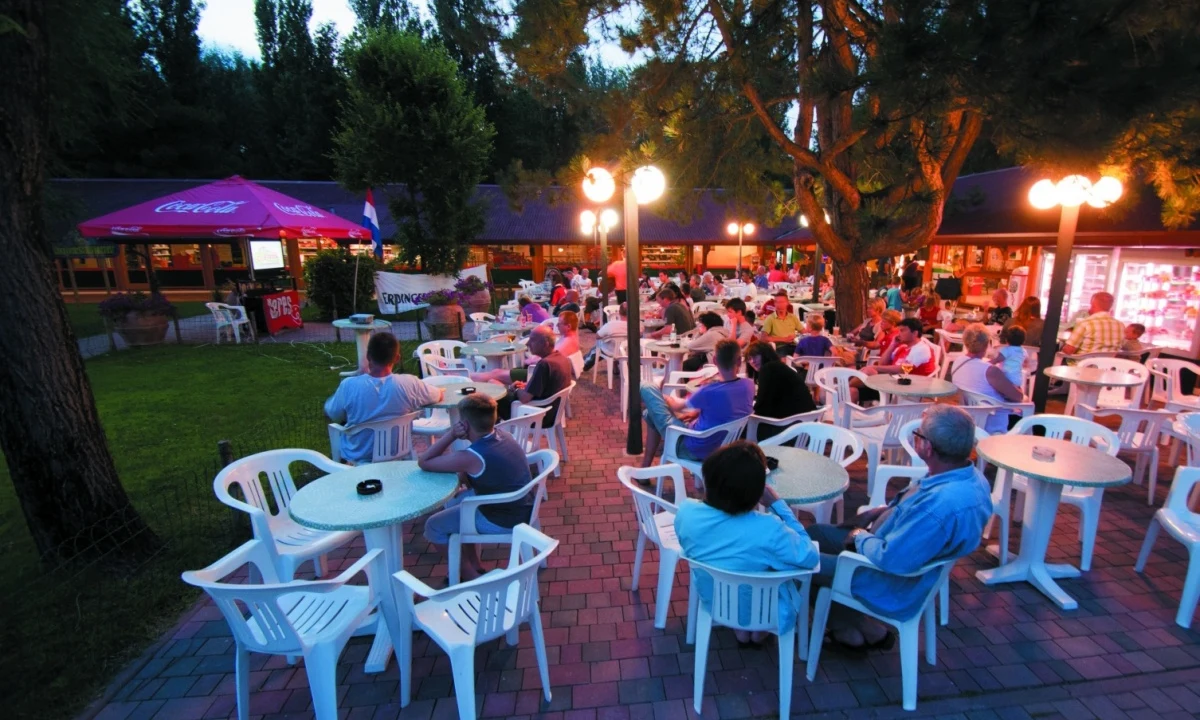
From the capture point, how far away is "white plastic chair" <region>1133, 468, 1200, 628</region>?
2996 mm

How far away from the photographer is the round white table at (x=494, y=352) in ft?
21.3

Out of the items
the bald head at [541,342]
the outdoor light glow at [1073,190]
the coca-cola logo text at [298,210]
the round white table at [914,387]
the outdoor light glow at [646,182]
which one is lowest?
the round white table at [914,387]

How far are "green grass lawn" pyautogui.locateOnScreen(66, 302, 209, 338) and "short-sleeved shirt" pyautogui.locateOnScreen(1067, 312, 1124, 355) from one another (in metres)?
17.7

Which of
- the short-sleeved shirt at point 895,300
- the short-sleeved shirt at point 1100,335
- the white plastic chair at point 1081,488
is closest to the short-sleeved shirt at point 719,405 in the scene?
the white plastic chair at point 1081,488

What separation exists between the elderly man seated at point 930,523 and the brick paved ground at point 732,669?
0.53m

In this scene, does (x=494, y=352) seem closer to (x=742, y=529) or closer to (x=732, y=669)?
(x=732, y=669)

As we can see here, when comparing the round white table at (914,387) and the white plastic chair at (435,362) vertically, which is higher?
the round white table at (914,387)

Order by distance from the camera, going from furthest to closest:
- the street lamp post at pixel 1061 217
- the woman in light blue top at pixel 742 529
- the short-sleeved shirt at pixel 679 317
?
the short-sleeved shirt at pixel 679 317 < the street lamp post at pixel 1061 217 < the woman in light blue top at pixel 742 529

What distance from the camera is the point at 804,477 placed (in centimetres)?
313

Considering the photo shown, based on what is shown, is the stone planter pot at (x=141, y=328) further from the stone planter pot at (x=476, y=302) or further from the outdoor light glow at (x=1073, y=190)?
the outdoor light glow at (x=1073, y=190)

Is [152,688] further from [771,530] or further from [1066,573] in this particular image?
[1066,573]

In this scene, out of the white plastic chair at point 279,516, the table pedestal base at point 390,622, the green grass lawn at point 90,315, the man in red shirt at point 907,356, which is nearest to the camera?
the table pedestal base at point 390,622

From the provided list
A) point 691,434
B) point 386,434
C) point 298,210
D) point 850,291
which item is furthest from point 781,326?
point 298,210

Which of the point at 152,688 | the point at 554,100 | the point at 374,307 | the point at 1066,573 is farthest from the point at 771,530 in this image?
the point at 374,307
